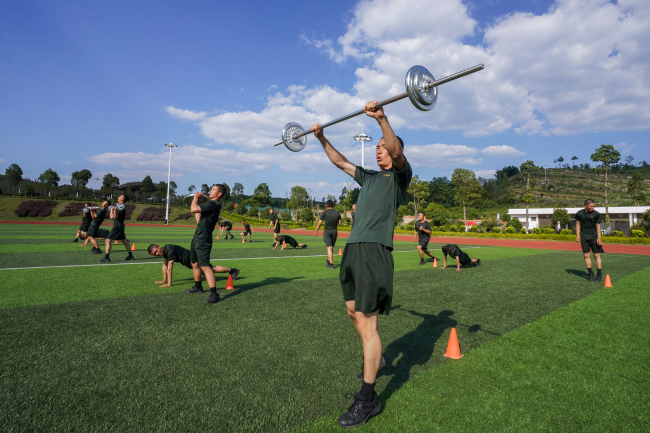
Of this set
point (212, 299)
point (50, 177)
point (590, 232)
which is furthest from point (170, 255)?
point (50, 177)

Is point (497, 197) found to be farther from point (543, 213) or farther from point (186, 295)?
point (186, 295)

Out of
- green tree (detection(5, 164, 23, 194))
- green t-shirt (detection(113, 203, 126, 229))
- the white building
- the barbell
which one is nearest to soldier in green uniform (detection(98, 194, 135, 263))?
green t-shirt (detection(113, 203, 126, 229))

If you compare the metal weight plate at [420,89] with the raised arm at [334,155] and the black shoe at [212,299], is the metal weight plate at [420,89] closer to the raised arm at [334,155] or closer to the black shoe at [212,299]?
the raised arm at [334,155]

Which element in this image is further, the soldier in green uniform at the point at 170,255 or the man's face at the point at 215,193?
the soldier in green uniform at the point at 170,255

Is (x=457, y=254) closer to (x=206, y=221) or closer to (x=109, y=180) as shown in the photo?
(x=206, y=221)

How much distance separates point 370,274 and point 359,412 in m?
1.03

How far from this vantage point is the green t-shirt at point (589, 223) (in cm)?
869

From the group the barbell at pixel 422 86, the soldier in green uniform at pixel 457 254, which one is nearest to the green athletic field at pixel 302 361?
the barbell at pixel 422 86

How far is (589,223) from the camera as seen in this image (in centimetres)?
874

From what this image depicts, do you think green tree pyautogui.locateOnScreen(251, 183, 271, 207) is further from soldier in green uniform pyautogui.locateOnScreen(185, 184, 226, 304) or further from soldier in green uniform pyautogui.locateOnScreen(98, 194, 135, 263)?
soldier in green uniform pyautogui.locateOnScreen(185, 184, 226, 304)

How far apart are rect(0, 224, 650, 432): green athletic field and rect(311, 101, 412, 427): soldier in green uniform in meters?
0.22

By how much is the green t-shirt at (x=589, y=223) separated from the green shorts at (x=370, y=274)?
8.64m

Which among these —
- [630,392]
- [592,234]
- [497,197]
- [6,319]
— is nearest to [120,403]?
[6,319]

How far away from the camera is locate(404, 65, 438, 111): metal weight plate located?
10.2ft
